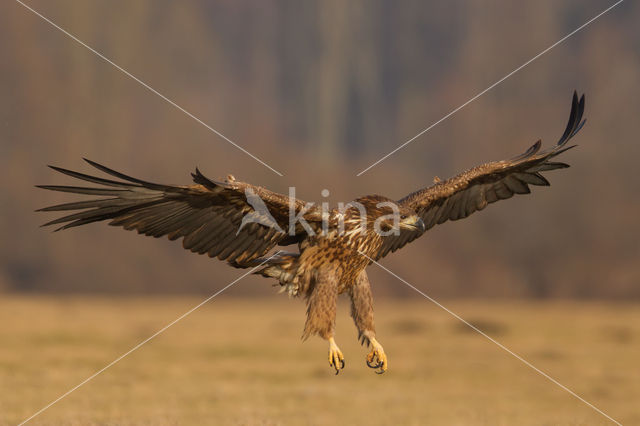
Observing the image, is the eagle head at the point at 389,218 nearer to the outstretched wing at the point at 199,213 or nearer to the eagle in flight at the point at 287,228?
the eagle in flight at the point at 287,228

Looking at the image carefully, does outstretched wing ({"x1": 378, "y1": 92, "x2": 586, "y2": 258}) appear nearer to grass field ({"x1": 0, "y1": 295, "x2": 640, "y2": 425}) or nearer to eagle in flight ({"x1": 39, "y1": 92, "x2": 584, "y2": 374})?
eagle in flight ({"x1": 39, "y1": 92, "x2": 584, "y2": 374})

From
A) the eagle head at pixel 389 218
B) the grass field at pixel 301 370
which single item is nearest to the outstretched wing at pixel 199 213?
the eagle head at pixel 389 218

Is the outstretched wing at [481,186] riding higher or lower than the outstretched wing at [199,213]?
higher

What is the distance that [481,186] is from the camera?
10164 mm

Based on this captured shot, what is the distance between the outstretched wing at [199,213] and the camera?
7.74m

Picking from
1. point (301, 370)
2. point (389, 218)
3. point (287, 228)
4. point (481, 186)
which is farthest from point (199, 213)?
point (301, 370)

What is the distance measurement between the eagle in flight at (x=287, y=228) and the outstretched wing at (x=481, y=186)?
35 mm

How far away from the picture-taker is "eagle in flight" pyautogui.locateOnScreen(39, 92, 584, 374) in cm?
793

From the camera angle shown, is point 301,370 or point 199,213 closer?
point 199,213

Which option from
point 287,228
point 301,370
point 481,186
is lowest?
point 287,228

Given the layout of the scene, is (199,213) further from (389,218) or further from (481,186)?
(481,186)

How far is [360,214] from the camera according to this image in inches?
339

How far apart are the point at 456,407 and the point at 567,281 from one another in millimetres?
39405

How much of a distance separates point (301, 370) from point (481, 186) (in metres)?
11.0
